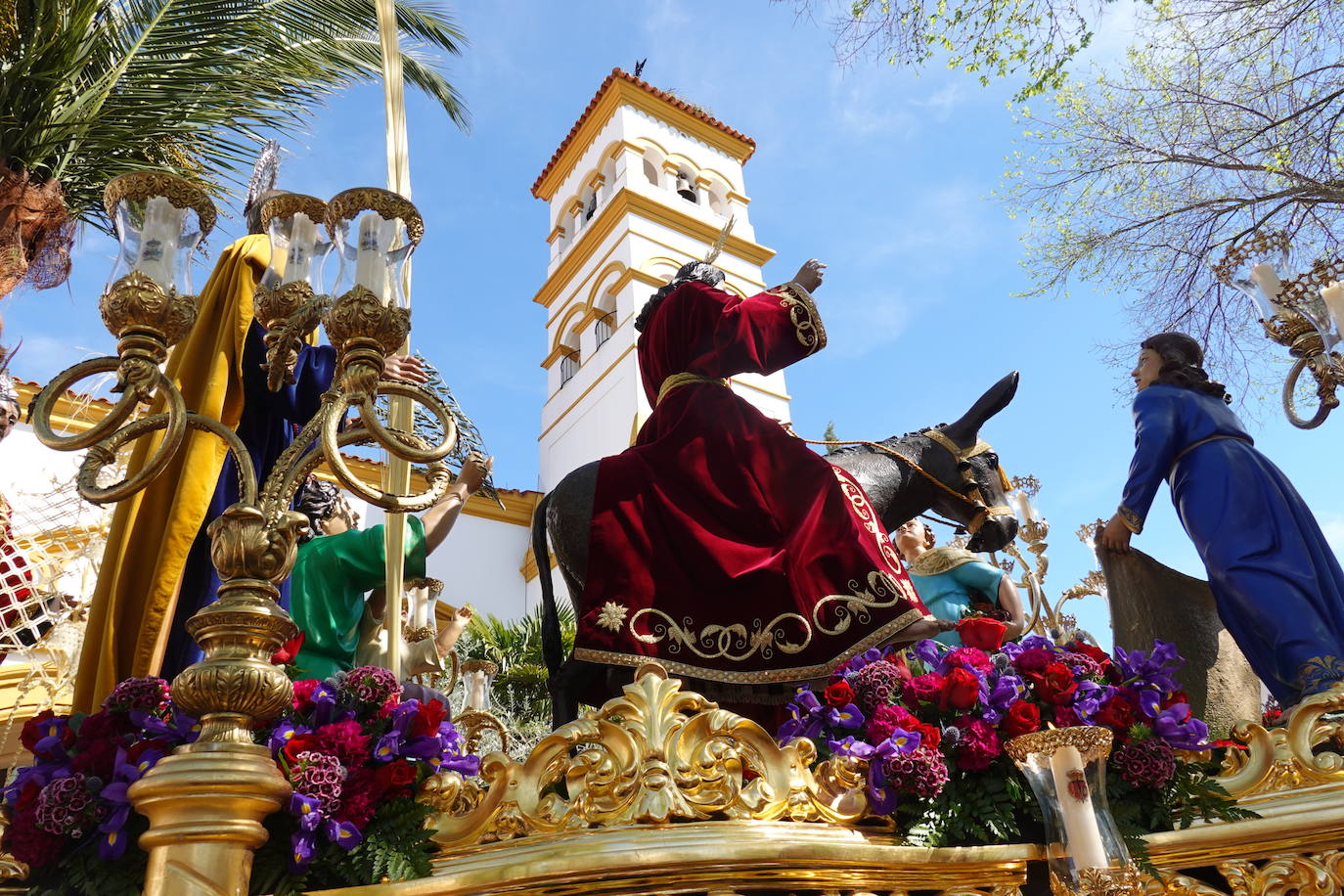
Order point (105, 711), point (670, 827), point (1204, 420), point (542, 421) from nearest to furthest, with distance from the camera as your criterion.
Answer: point (670, 827)
point (105, 711)
point (1204, 420)
point (542, 421)

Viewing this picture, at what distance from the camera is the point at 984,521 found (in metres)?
5.32

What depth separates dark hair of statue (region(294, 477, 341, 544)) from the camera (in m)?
4.77

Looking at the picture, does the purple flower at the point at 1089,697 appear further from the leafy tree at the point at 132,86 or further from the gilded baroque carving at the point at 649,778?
the leafy tree at the point at 132,86

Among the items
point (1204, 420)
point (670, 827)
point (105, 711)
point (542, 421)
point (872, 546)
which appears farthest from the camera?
point (542, 421)

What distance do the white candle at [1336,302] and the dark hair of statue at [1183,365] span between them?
0.60m

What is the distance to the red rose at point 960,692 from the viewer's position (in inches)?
113

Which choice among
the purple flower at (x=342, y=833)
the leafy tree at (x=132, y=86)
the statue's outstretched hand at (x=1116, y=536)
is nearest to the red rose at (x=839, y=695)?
the purple flower at (x=342, y=833)

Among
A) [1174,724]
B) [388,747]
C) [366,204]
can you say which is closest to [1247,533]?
[1174,724]

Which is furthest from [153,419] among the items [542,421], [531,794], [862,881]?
[542,421]

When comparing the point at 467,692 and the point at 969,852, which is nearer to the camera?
the point at 969,852

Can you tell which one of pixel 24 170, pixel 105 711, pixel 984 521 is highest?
pixel 24 170

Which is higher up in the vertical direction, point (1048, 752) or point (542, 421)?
point (542, 421)

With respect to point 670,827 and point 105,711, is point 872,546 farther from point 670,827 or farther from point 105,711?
point 105,711

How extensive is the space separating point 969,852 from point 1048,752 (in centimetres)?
32
